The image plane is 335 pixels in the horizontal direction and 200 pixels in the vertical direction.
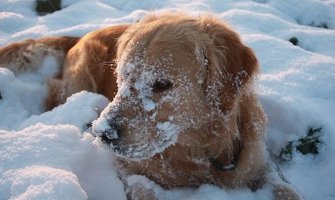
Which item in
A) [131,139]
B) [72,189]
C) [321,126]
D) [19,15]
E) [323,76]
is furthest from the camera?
[19,15]

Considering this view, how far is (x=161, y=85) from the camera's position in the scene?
2.79 meters

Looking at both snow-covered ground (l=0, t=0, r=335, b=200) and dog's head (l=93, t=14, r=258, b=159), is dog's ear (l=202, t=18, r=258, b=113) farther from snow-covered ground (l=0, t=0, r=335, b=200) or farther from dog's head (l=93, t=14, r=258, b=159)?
snow-covered ground (l=0, t=0, r=335, b=200)

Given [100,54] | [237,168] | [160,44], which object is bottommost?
[237,168]

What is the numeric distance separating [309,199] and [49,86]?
131 inches

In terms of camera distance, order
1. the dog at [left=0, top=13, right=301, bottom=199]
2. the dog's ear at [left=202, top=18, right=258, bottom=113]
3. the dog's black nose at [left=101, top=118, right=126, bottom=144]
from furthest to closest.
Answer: the dog's ear at [left=202, top=18, right=258, bottom=113] → the dog at [left=0, top=13, right=301, bottom=199] → the dog's black nose at [left=101, top=118, right=126, bottom=144]

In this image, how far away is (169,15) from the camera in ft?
10.9

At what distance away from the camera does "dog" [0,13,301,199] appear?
2.78 metres

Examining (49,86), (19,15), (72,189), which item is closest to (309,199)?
(72,189)

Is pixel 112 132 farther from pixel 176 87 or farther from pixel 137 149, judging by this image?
pixel 176 87

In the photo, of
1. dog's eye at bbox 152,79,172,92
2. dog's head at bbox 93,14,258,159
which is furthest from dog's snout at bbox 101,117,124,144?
dog's eye at bbox 152,79,172,92

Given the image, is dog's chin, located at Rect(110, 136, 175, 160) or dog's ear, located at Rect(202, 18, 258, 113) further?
dog's ear, located at Rect(202, 18, 258, 113)

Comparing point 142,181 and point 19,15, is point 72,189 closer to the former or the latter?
point 142,181

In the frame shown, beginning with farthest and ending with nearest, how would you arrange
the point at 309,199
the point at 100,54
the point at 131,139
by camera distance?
the point at 100,54 → the point at 309,199 → the point at 131,139

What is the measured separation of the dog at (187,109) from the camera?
2.78 m
